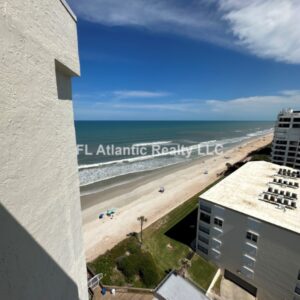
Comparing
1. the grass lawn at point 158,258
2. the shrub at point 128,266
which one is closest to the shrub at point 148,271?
the grass lawn at point 158,258

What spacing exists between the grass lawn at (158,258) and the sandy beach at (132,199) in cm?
158

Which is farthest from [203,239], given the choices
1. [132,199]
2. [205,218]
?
[132,199]

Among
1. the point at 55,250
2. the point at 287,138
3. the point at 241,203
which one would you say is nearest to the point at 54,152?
the point at 55,250

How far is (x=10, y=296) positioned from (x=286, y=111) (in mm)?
62163

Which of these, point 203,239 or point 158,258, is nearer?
point 203,239

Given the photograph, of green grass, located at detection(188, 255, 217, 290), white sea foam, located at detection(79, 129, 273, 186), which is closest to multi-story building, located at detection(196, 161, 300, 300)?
green grass, located at detection(188, 255, 217, 290)

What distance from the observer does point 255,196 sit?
19.5 metres

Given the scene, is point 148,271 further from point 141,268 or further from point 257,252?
point 257,252

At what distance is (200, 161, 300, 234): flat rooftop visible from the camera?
52.2 feet

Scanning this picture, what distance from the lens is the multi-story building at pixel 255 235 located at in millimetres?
15016

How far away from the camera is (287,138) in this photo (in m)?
47.2

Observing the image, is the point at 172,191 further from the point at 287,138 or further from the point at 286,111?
the point at 286,111

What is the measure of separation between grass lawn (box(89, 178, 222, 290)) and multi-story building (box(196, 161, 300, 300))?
165 cm

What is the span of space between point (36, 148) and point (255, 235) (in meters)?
18.2
